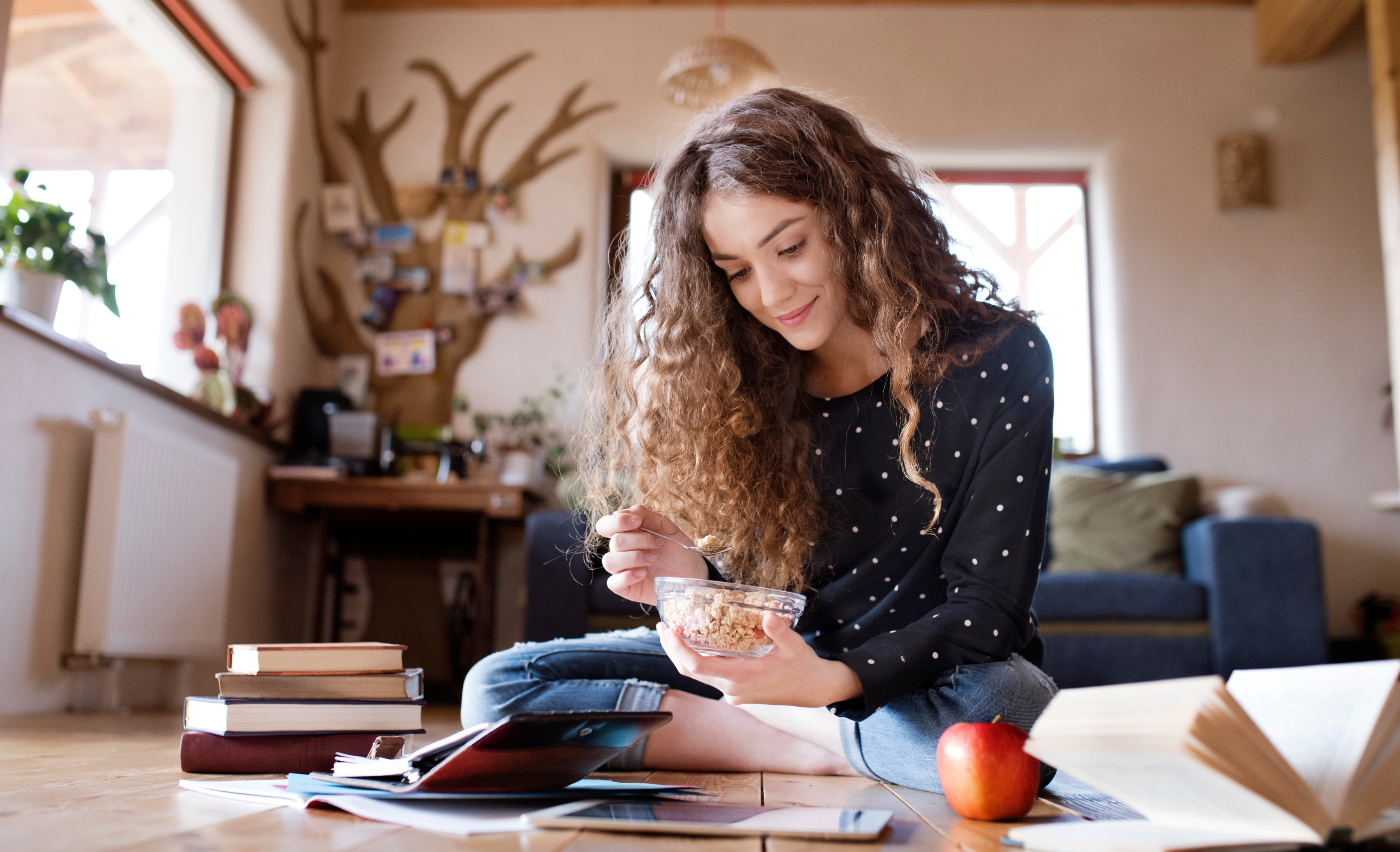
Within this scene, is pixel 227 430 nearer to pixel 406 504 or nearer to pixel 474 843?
pixel 406 504

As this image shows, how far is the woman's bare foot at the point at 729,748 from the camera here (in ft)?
4.37

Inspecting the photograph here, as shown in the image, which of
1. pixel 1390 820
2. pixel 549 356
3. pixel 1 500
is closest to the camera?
pixel 1390 820

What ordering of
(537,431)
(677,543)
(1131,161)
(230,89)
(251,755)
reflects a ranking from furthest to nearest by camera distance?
1. (1131,161)
2. (537,431)
3. (230,89)
4. (677,543)
5. (251,755)

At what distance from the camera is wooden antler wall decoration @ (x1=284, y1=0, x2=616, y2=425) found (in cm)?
396

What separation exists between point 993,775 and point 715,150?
2.70ft

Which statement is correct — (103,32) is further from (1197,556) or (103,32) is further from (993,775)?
(1197,556)

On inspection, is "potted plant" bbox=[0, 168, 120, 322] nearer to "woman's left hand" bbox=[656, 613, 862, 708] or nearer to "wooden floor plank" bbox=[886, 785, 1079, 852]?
"woman's left hand" bbox=[656, 613, 862, 708]

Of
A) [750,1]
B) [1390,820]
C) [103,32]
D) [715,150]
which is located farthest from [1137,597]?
[103,32]

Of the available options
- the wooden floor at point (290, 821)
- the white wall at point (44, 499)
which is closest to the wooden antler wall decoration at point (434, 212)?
the white wall at point (44, 499)

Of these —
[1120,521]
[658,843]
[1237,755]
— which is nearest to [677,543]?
[658,843]

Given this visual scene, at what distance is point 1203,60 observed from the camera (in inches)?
160

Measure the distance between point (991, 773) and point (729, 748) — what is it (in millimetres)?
490

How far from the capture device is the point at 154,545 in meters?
2.82

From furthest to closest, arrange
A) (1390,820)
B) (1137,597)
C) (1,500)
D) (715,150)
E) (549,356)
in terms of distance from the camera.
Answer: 1. (549,356)
2. (1137,597)
3. (1,500)
4. (715,150)
5. (1390,820)
